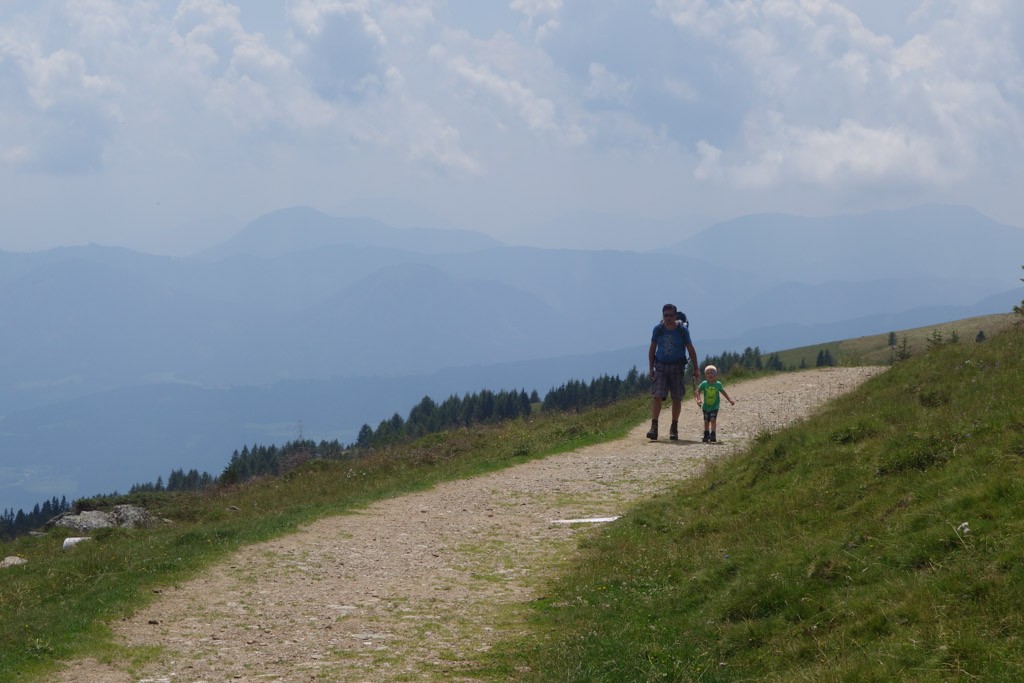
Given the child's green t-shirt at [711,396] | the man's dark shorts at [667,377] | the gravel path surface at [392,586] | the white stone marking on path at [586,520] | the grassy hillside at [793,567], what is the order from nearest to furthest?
1. the grassy hillside at [793,567]
2. the gravel path surface at [392,586]
3. the white stone marking on path at [586,520]
4. the man's dark shorts at [667,377]
5. the child's green t-shirt at [711,396]

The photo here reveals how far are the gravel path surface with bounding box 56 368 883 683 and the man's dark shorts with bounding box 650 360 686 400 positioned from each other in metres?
1.70

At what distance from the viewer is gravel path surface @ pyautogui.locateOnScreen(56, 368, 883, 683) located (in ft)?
29.3

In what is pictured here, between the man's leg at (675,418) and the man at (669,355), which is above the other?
the man at (669,355)

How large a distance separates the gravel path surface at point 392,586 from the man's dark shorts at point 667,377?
5.59 feet

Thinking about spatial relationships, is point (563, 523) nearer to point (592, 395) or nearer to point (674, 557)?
point (674, 557)

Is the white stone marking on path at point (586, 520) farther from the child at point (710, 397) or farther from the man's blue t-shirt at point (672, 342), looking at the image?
the child at point (710, 397)

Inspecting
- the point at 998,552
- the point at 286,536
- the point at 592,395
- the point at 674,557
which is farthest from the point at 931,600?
the point at 592,395

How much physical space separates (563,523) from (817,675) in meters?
9.71

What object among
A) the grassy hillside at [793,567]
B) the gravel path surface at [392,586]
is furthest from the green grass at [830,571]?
the gravel path surface at [392,586]

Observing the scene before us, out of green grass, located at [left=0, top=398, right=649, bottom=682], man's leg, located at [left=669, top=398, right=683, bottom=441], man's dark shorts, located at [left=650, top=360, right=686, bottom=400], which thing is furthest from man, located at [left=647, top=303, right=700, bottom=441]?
green grass, located at [left=0, top=398, right=649, bottom=682]

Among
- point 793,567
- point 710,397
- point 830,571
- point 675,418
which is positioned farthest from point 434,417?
point 830,571

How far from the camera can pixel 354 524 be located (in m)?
16.5

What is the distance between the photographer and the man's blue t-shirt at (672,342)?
2231 cm

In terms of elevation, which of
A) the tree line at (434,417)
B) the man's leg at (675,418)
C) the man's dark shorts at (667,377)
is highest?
the man's dark shorts at (667,377)
